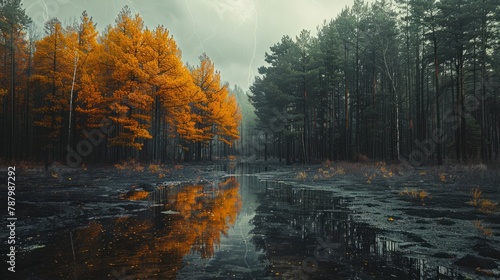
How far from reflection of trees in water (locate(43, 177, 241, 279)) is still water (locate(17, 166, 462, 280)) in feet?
0.05

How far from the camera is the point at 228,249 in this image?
5223 mm

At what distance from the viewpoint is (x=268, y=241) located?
5750 mm

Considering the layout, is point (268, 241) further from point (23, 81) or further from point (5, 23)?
point (23, 81)

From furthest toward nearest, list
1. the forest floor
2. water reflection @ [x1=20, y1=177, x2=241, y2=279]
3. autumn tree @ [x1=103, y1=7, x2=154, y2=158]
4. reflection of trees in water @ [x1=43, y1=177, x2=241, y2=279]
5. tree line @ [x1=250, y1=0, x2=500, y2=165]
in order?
tree line @ [x1=250, y1=0, x2=500, y2=165] → autumn tree @ [x1=103, y1=7, x2=154, y2=158] → the forest floor → reflection of trees in water @ [x1=43, y1=177, x2=241, y2=279] → water reflection @ [x1=20, y1=177, x2=241, y2=279]

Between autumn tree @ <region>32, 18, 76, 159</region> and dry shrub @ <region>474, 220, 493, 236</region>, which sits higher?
autumn tree @ <region>32, 18, 76, 159</region>

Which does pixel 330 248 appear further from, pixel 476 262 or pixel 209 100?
pixel 209 100

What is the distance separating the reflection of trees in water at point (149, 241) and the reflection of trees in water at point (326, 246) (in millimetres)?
1087

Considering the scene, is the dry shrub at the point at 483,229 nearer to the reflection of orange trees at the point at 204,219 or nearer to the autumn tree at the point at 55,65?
the reflection of orange trees at the point at 204,219

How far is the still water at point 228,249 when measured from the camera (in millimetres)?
4047

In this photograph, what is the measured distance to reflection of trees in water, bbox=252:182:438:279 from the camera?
4.14 metres

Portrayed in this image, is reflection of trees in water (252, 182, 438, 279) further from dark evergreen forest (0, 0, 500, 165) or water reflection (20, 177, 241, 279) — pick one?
dark evergreen forest (0, 0, 500, 165)

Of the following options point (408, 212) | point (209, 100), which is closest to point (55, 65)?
point (209, 100)

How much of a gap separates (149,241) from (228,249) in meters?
1.64

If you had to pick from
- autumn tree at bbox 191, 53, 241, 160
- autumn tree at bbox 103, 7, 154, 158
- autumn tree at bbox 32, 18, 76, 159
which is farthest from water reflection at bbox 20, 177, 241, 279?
autumn tree at bbox 191, 53, 241, 160
